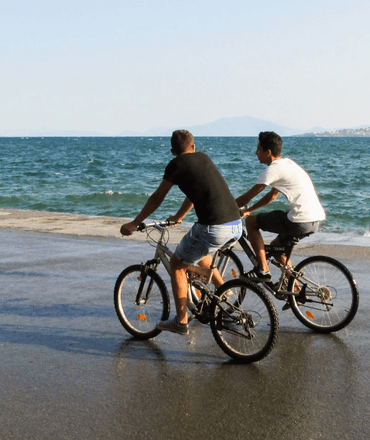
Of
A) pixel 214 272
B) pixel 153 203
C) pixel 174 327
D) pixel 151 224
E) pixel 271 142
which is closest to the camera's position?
pixel 153 203

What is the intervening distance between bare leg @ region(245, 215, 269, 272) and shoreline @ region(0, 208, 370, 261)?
377 centimetres

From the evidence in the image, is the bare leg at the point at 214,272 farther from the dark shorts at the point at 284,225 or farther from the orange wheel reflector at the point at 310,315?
the orange wheel reflector at the point at 310,315

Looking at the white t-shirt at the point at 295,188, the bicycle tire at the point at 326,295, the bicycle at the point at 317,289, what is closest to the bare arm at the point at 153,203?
the white t-shirt at the point at 295,188

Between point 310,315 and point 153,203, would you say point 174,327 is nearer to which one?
point 153,203

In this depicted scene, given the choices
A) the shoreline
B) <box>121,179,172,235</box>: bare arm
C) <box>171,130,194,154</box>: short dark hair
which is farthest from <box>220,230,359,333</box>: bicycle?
the shoreline

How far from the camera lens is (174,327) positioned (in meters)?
4.88

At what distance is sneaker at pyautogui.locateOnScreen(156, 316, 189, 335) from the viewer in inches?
191

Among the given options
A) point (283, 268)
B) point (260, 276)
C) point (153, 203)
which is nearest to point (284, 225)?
point (283, 268)

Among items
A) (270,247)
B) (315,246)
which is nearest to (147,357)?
(270,247)

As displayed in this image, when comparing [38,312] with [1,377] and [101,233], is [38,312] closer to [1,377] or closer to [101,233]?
[1,377]

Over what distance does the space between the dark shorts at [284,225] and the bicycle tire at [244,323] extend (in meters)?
0.94

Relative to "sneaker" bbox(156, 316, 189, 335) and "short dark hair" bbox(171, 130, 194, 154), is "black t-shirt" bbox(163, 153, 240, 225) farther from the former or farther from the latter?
"sneaker" bbox(156, 316, 189, 335)

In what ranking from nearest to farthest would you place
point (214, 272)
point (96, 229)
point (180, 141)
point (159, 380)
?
1. point (159, 380)
2. point (180, 141)
3. point (214, 272)
4. point (96, 229)

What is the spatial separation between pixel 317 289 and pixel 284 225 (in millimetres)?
708
